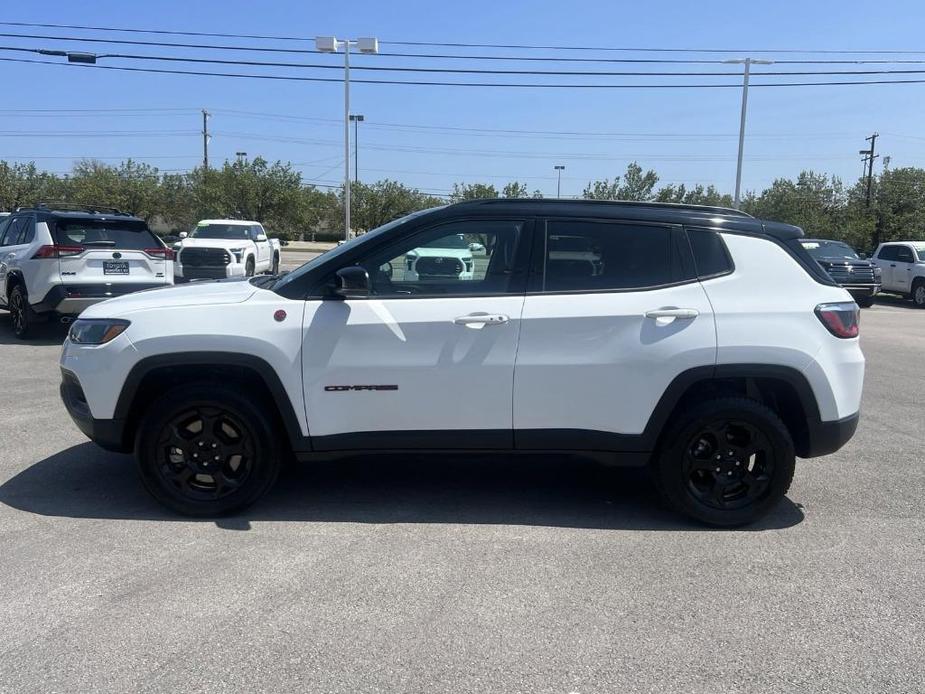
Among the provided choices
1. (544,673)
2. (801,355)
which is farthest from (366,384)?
(801,355)

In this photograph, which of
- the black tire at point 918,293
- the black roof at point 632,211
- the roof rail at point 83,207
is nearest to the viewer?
the black roof at point 632,211

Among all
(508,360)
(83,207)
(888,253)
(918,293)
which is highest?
(83,207)

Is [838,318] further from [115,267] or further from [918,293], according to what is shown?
[918,293]

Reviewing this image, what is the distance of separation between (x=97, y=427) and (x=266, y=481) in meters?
1.01

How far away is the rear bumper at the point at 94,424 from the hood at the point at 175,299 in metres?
0.43

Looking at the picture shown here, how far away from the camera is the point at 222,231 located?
68.3 feet

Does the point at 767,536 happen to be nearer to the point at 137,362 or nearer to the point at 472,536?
the point at 472,536

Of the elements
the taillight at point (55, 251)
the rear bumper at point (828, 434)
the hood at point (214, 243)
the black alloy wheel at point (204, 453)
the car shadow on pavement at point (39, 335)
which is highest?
the hood at point (214, 243)

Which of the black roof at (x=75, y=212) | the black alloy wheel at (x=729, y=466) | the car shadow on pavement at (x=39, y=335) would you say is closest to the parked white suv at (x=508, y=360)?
the black alloy wheel at (x=729, y=466)

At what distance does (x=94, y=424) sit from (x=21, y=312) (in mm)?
7600

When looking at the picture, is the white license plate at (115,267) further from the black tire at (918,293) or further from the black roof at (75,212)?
the black tire at (918,293)

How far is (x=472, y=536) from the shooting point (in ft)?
14.3

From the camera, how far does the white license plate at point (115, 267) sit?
10.5 meters

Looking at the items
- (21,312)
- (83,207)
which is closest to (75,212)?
(83,207)
